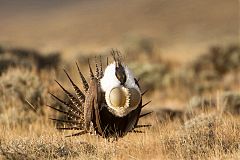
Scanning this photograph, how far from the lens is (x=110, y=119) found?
21.7 feet

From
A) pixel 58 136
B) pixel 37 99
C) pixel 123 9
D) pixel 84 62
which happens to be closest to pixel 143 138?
pixel 58 136

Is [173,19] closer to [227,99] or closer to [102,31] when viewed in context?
[102,31]

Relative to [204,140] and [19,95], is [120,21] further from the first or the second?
[204,140]

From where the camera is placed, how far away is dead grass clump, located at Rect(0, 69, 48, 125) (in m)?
10.0

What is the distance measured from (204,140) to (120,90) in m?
1.28

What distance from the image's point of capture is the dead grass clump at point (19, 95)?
10.0 m

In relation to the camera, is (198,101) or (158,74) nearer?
(198,101)

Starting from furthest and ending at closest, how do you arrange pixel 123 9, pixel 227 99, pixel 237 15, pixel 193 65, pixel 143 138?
pixel 123 9 < pixel 237 15 < pixel 193 65 < pixel 227 99 < pixel 143 138

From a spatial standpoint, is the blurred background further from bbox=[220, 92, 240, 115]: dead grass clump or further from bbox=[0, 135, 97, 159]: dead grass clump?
bbox=[0, 135, 97, 159]: dead grass clump

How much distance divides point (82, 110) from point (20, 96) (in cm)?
439

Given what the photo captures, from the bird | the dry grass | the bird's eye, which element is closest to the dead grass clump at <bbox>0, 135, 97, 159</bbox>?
the dry grass

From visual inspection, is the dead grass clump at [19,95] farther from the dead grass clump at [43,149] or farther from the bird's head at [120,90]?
the bird's head at [120,90]

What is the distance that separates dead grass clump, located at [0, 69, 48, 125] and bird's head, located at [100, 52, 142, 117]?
3.17 meters

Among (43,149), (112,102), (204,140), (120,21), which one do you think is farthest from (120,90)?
(120,21)
